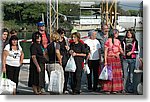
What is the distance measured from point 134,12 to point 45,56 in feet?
5.82

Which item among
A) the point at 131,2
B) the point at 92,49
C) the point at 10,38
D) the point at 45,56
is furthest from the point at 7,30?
the point at 131,2

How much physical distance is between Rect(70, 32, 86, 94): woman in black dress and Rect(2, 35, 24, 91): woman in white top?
0.94 meters

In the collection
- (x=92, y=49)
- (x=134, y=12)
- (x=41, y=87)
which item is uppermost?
(x=134, y=12)

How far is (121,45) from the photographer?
420 inches

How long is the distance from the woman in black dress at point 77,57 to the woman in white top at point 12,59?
937 millimetres

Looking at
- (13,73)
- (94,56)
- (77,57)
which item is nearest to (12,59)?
(13,73)

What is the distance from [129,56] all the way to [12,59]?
2.10 metres

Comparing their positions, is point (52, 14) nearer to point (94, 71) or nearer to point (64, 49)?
point (64, 49)

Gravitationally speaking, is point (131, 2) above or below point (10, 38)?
above

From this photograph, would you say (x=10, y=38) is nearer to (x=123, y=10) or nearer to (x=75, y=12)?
(x=75, y=12)

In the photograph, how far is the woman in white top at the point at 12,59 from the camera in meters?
10.6

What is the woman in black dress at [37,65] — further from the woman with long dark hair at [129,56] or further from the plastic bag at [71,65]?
the woman with long dark hair at [129,56]

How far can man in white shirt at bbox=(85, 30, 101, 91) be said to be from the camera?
34.8ft

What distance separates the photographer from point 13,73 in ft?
34.8
